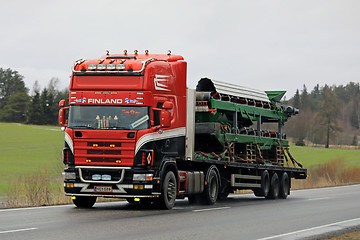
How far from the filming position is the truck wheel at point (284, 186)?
25.9 meters

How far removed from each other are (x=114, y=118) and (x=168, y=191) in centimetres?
246

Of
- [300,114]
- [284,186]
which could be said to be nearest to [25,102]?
[300,114]

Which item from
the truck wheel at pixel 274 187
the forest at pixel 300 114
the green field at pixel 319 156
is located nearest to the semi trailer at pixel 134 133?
the truck wheel at pixel 274 187

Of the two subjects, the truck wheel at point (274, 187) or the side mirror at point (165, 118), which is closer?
the side mirror at point (165, 118)

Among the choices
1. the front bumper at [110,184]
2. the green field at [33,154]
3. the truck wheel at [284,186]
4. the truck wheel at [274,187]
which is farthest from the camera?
the green field at [33,154]

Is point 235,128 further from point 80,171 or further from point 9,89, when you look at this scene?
point 9,89

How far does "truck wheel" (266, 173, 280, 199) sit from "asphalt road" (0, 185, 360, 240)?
23.6 feet

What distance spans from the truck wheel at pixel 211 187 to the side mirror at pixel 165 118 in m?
3.86

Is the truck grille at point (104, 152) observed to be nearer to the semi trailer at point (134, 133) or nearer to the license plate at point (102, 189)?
the semi trailer at point (134, 133)

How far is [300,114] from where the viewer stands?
128625 millimetres

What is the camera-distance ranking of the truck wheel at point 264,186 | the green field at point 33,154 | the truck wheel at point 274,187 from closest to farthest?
the truck wheel at point 264,186 < the truck wheel at point 274,187 < the green field at point 33,154

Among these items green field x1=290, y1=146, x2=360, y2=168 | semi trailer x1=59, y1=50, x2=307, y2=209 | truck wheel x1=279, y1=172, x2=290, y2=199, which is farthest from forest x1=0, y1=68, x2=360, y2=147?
semi trailer x1=59, y1=50, x2=307, y2=209

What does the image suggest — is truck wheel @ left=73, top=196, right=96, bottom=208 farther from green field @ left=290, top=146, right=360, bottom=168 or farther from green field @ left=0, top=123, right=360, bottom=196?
green field @ left=290, top=146, right=360, bottom=168

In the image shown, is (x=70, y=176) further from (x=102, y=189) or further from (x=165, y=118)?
(x=165, y=118)
